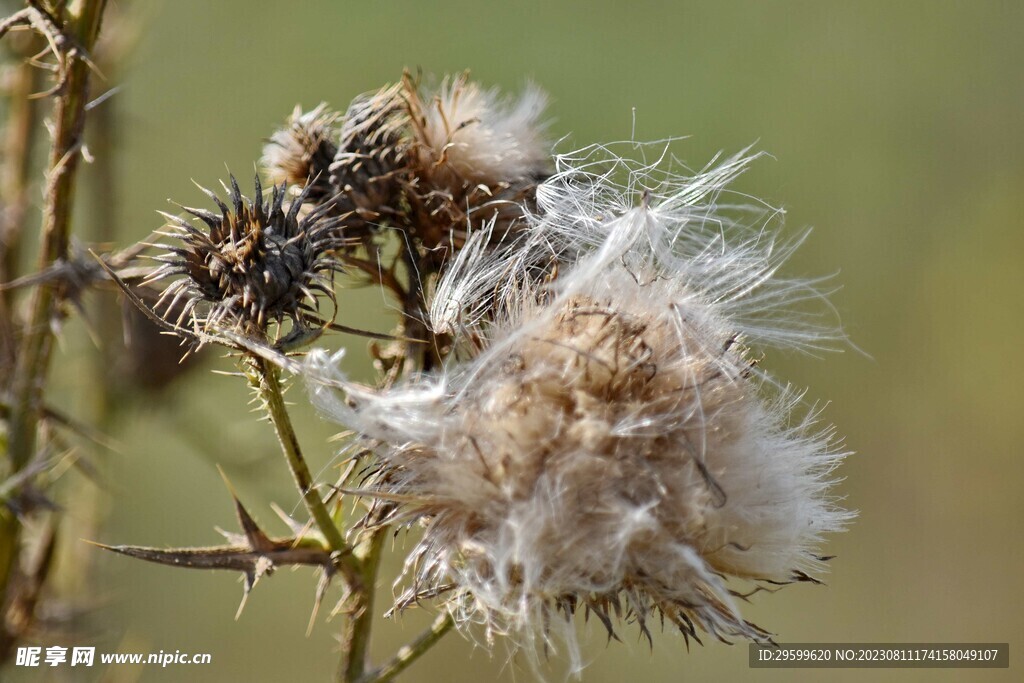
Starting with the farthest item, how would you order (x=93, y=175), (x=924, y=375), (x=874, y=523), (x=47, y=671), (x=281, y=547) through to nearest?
(x=924, y=375)
(x=874, y=523)
(x=93, y=175)
(x=47, y=671)
(x=281, y=547)

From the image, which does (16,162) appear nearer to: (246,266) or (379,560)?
(246,266)

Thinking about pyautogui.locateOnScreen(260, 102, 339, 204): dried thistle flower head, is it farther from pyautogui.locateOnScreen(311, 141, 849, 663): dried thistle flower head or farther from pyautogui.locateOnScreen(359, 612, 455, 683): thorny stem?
pyautogui.locateOnScreen(359, 612, 455, 683): thorny stem

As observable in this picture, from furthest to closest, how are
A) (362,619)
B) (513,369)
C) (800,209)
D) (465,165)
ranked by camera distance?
(800,209) → (465,165) → (362,619) → (513,369)

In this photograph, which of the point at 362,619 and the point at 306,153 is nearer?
the point at 362,619

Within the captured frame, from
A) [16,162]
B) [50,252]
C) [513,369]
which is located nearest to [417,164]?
[513,369]

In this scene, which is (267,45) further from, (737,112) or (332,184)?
(332,184)

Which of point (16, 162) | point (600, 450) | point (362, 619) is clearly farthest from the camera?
point (16, 162)

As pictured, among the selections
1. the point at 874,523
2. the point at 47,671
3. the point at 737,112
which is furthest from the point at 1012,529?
the point at 47,671
